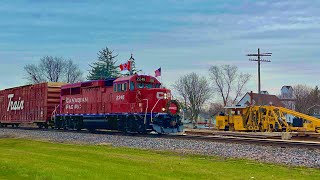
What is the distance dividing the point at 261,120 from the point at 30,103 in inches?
886

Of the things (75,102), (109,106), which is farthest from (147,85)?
(75,102)

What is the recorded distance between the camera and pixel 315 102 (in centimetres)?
10669

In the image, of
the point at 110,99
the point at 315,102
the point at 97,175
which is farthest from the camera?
the point at 315,102

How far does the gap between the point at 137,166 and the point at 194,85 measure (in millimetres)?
103435

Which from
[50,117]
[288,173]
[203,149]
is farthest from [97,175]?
[50,117]

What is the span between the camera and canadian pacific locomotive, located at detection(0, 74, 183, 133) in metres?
28.2

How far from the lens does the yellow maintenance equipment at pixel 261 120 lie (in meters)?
34.0

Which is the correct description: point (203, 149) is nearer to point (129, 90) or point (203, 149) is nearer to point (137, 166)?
point (137, 166)

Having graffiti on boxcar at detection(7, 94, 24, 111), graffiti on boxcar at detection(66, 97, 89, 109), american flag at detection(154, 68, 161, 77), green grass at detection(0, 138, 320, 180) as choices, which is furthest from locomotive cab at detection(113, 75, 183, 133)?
graffiti on boxcar at detection(7, 94, 24, 111)

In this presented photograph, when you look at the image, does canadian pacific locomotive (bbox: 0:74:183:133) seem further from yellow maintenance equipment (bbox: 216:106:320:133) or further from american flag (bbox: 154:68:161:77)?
yellow maintenance equipment (bbox: 216:106:320:133)

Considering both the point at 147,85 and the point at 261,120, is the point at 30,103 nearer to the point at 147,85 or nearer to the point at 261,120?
the point at 147,85

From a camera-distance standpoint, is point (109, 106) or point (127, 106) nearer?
point (127, 106)

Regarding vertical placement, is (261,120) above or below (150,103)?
below

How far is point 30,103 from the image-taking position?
42938 millimetres
